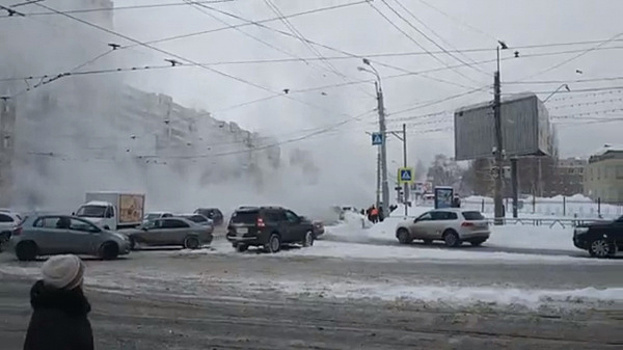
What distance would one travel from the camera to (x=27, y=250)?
22500 mm

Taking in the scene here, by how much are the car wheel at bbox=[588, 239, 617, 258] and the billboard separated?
838 inches

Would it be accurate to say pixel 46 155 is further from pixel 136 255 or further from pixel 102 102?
pixel 136 255

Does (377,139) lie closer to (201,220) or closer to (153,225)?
(201,220)

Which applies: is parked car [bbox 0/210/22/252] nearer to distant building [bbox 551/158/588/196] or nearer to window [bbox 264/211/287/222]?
window [bbox 264/211/287/222]

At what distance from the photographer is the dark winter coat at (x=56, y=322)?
147 inches

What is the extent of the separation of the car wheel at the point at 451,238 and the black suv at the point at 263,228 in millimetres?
7224

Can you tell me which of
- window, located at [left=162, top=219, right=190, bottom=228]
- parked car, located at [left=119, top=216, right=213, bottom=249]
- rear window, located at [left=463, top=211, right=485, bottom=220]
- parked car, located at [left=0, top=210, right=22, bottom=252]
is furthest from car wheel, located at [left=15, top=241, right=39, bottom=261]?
rear window, located at [left=463, top=211, right=485, bottom=220]

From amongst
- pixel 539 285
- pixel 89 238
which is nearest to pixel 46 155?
pixel 89 238

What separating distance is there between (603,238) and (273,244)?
12.4m

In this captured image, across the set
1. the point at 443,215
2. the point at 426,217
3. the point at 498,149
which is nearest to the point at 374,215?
the point at 498,149

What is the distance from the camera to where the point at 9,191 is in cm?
5594

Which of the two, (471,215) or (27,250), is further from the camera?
(471,215)

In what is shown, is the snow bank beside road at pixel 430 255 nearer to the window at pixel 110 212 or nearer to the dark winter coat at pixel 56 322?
the window at pixel 110 212

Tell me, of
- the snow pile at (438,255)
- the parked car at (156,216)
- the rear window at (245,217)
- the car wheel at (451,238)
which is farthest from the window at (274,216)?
the car wheel at (451,238)
